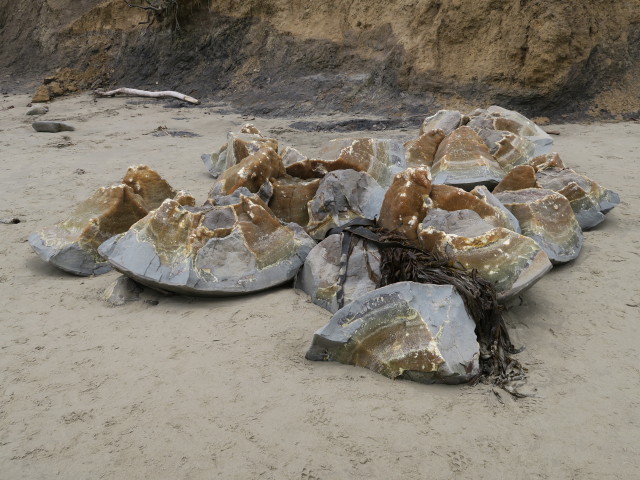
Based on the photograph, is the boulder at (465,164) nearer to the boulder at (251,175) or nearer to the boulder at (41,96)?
the boulder at (251,175)

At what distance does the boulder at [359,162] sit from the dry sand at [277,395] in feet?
4.61

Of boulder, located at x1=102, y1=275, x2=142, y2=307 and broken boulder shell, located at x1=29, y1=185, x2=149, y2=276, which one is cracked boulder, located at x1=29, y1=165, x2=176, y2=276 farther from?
boulder, located at x1=102, y1=275, x2=142, y2=307

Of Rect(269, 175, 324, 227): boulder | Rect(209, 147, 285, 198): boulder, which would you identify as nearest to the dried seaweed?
Rect(269, 175, 324, 227): boulder

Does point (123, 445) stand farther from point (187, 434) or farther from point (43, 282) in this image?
point (43, 282)

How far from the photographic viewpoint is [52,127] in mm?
7277

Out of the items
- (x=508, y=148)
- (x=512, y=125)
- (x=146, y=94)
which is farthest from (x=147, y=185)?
(x=146, y=94)

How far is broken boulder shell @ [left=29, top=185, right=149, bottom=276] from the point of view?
3.71 m

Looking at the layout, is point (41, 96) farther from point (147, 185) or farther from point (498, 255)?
point (498, 255)

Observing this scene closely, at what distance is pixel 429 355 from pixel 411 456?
0.46 m

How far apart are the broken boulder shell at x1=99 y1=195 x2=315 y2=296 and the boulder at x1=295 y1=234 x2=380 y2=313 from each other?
5.0 inches

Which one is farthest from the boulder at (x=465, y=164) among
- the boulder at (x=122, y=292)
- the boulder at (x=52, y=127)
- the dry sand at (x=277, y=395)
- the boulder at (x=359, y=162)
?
the boulder at (x=52, y=127)

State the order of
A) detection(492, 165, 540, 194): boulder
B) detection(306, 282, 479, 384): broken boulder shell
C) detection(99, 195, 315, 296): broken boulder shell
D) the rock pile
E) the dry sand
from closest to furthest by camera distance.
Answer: the dry sand, detection(306, 282, 479, 384): broken boulder shell, the rock pile, detection(99, 195, 315, 296): broken boulder shell, detection(492, 165, 540, 194): boulder

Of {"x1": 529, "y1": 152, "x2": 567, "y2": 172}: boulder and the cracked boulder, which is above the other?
{"x1": 529, "y1": 152, "x2": 567, "y2": 172}: boulder

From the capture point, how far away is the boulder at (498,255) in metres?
2.89
